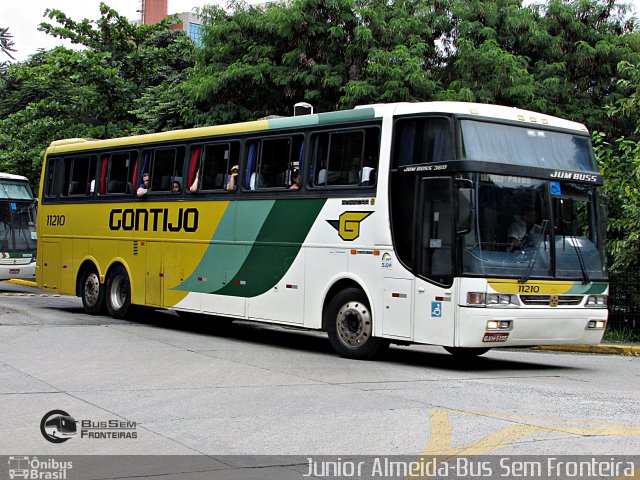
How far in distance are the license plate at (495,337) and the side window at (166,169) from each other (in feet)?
24.1

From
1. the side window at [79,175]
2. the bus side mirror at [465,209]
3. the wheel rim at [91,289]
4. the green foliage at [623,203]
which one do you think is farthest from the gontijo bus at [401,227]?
the green foliage at [623,203]

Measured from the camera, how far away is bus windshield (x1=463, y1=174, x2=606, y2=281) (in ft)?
40.7

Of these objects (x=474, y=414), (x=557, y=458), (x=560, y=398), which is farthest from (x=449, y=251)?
(x=557, y=458)

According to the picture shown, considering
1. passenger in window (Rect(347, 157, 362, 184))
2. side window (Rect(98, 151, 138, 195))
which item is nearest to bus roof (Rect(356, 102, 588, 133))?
passenger in window (Rect(347, 157, 362, 184))

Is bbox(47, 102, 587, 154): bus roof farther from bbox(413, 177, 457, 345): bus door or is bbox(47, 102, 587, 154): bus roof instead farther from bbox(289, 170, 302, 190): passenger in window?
bbox(413, 177, 457, 345): bus door

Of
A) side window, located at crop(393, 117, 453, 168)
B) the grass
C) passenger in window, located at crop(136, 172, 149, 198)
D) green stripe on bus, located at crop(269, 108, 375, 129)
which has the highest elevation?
green stripe on bus, located at crop(269, 108, 375, 129)

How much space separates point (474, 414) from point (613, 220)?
10.7 m

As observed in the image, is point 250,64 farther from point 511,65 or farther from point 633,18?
point 633,18

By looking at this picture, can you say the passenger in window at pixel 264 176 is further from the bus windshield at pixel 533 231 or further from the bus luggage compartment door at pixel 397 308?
the bus windshield at pixel 533 231

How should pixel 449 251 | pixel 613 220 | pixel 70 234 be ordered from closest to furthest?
pixel 449 251, pixel 613 220, pixel 70 234

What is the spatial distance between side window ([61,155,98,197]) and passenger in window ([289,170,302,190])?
6780 millimetres

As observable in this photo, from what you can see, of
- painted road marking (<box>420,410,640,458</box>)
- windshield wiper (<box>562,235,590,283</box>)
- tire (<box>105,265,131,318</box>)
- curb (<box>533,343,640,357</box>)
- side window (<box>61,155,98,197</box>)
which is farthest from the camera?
side window (<box>61,155,98,197</box>)

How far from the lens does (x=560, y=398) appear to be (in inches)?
411

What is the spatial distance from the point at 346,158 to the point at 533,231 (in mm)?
2978
